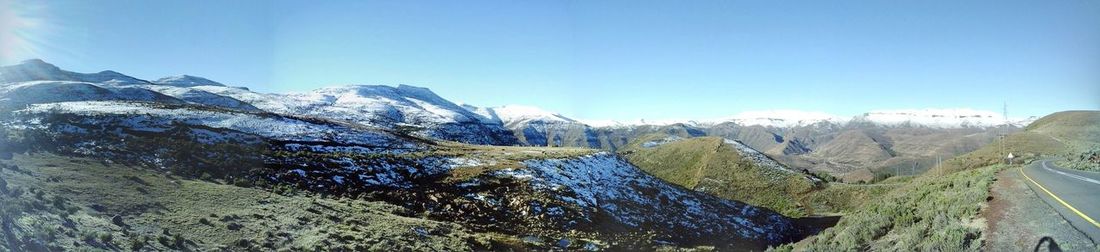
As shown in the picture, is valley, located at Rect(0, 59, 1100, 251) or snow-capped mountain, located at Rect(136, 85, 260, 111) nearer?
valley, located at Rect(0, 59, 1100, 251)

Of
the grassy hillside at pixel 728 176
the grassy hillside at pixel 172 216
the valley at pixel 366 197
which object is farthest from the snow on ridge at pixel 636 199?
the grassy hillside at pixel 172 216

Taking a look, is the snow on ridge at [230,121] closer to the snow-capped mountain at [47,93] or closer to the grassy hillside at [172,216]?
the snow-capped mountain at [47,93]

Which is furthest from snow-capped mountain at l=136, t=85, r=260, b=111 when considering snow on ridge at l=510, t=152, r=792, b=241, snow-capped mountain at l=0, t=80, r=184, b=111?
snow on ridge at l=510, t=152, r=792, b=241

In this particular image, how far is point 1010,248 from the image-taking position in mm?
14508

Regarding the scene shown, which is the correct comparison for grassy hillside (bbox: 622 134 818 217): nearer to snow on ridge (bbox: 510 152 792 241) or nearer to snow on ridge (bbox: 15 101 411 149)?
snow on ridge (bbox: 510 152 792 241)

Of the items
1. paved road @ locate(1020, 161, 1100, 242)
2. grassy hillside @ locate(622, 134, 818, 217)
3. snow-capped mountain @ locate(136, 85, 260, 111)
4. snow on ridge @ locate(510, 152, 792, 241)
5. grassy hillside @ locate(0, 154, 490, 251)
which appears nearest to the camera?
paved road @ locate(1020, 161, 1100, 242)

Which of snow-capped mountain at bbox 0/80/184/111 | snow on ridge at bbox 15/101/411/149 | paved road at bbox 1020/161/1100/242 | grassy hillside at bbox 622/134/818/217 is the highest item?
snow-capped mountain at bbox 0/80/184/111

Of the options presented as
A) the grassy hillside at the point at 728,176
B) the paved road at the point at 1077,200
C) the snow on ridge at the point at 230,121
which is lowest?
the grassy hillside at the point at 728,176

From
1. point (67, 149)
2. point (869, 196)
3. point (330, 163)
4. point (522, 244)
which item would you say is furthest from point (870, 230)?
point (869, 196)

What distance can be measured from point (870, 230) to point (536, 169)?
136 feet

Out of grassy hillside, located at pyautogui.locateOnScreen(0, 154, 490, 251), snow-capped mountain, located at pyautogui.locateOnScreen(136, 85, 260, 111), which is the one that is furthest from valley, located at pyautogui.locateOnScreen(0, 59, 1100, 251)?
snow-capped mountain, located at pyautogui.locateOnScreen(136, 85, 260, 111)

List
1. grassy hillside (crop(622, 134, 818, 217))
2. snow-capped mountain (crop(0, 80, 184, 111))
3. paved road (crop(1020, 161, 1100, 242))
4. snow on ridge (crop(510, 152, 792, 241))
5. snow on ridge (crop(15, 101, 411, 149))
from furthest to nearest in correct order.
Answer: grassy hillside (crop(622, 134, 818, 217)) → snow-capped mountain (crop(0, 80, 184, 111)) → snow on ridge (crop(15, 101, 411, 149)) → snow on ridge (crop(510, 152, 792, 241)) → paved road (crop(1020, 161, 1100, 242))

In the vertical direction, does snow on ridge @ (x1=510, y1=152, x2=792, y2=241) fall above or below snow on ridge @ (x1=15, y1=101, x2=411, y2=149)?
below

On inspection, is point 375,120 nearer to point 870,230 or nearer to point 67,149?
point 67,149
